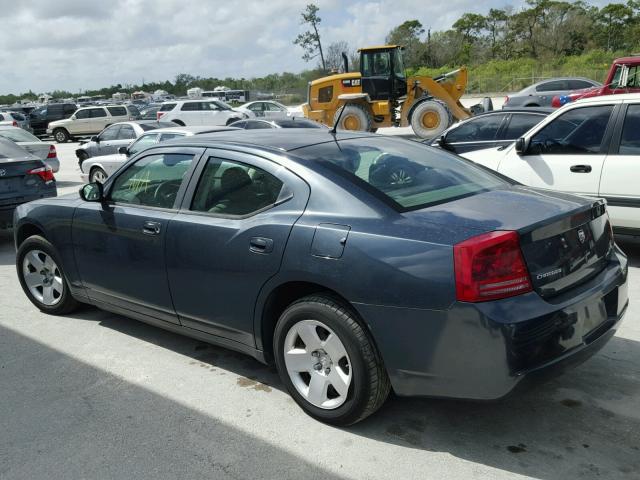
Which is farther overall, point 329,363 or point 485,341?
point 329,363

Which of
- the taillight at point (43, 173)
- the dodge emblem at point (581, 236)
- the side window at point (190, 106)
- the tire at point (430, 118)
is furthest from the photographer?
the side window at point (190, 106)

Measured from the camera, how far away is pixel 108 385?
4.07 meters

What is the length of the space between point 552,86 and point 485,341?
2340 cm

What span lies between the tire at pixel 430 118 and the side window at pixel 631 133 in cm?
1375

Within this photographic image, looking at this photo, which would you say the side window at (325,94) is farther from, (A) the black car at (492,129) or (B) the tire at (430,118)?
(A) the black car at (492,129)

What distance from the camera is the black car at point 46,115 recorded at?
124 feet

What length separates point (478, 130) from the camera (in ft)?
30.9

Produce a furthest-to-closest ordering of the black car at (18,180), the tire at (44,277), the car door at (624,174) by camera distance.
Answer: the black car at (18,180) < the car door at (624,174) < the tire at (44,277)

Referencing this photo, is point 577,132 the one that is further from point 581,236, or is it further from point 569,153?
point 581,236

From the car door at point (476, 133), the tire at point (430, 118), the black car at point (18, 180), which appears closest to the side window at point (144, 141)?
the black car at point (18, 180)

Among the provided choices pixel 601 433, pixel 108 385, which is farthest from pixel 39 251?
pixel 601 433

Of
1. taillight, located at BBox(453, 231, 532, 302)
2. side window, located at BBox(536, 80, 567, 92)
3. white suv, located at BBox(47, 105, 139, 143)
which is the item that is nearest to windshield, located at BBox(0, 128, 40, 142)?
taillight, located at BBox(453, 231, 532, 302)

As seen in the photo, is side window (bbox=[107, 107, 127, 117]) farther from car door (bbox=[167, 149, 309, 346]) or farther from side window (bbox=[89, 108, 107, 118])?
car door (bbox=[167, 149, 309, 346])

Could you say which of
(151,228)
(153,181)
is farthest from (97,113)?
(151,228)
